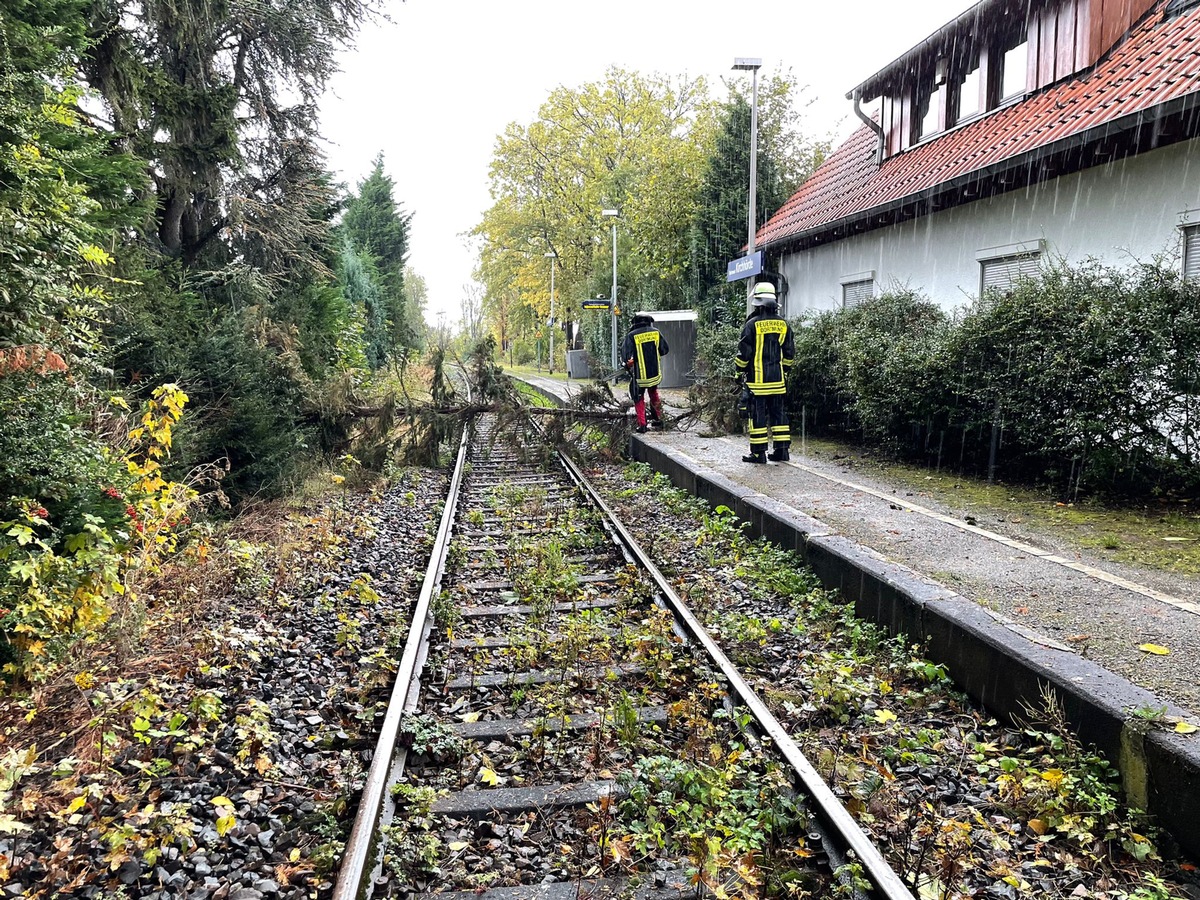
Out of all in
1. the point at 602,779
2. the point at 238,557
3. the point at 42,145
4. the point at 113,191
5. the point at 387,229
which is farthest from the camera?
the point at 387,229

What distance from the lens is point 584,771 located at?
3969 mm

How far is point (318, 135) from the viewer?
48.4ft

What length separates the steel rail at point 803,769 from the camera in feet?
9.64

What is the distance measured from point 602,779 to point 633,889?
2.70 feet

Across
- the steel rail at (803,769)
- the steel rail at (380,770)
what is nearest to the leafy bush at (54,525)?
the steel rail at (380,770)

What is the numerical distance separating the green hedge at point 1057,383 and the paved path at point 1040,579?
125 cm

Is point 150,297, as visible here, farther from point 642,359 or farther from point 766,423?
point 766,423

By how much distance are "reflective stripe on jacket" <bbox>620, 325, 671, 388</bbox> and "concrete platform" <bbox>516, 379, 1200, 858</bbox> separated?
5657 millimetres

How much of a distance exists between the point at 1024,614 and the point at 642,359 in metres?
9.44

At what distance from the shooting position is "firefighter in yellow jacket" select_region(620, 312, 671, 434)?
1373 cm

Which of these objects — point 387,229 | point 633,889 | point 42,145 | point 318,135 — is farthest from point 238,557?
point 387,229

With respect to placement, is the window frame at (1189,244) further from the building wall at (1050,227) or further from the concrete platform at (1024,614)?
the concrete platform at (1024,614)

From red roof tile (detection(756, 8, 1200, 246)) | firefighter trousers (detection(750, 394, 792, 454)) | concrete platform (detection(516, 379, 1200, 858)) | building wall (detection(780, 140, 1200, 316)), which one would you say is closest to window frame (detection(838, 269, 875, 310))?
building wall (detection(780, 140, 1200, 316))

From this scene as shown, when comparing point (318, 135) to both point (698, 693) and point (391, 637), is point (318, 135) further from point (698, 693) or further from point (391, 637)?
point (698, 693)
